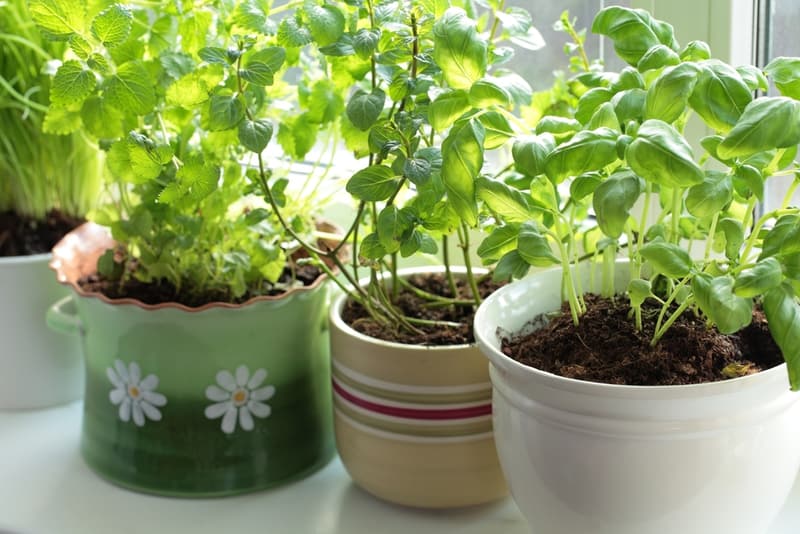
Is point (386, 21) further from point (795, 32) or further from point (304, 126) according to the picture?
point (795, 32)

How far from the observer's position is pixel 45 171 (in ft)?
3.60

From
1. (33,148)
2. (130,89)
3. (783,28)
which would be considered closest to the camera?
(130,89)

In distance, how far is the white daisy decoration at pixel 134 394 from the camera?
2.76ft

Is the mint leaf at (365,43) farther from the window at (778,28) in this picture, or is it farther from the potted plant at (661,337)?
the window at (778,28)

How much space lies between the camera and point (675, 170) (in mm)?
497

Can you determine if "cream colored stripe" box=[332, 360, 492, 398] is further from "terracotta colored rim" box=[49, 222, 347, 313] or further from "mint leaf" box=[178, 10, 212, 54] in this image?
"mint leaf" box=[178, 10, 212, 54]

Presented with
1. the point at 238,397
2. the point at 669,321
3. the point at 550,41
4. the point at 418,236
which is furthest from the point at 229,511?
the point at 550,41

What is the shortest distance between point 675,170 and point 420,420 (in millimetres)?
333

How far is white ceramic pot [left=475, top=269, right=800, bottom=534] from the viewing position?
0.55 metres

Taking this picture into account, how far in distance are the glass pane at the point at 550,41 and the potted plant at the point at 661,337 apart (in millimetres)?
298

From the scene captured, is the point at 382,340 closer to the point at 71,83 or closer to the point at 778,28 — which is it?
the point at 71,83

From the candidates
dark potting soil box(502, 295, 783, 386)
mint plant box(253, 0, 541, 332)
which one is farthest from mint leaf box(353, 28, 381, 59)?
dark potting soil box(502, 295, 783, 386)

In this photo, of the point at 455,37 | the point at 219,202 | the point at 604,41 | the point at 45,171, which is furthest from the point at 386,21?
the point at 45,171

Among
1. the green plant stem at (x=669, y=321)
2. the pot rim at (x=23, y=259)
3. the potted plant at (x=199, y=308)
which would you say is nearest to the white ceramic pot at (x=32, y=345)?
the pot rim at (x=23, y=259)
